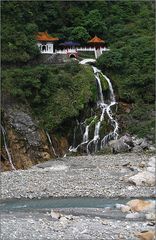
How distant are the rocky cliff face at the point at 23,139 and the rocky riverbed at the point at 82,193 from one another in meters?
1.44

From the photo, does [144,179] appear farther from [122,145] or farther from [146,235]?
[122,145]

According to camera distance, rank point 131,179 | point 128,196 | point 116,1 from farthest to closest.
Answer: point 116,1
point 131,179
point 128,196

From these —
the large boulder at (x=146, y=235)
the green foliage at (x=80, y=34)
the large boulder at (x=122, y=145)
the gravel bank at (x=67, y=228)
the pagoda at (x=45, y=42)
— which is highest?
the green foliage at (x=80, y=34)

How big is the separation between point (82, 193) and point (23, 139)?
9866mm

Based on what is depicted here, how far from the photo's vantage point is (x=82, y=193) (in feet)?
70.2

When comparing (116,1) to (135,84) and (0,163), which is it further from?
(0,163)

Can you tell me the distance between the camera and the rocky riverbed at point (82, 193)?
15977mm

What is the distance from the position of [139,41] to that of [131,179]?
20.2 meters

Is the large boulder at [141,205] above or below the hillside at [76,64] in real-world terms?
below

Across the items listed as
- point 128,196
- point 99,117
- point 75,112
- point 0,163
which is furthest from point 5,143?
point 128,196

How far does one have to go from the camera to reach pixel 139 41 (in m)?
40.7

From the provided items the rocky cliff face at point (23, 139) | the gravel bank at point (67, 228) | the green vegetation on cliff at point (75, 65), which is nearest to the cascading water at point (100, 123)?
the green vegetation on cliff at point (75, 65)

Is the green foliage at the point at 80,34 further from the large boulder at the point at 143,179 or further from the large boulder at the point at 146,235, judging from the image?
the large boulder at the point at 146,235

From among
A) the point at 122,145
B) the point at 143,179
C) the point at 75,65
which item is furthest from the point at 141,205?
the point at 75,65
